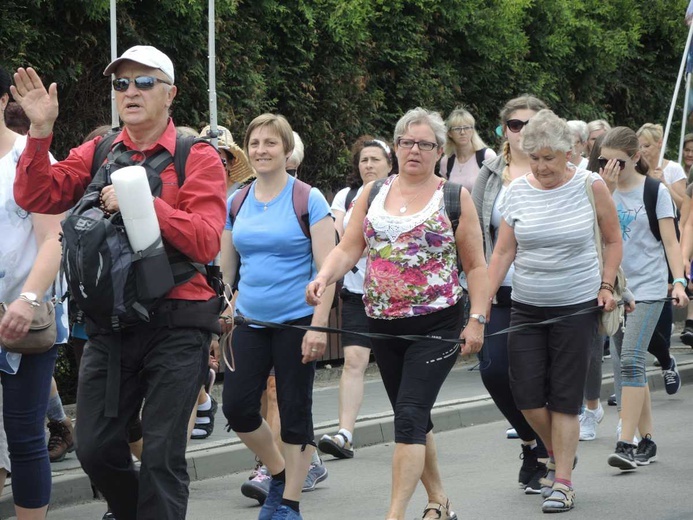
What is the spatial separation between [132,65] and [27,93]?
39cm

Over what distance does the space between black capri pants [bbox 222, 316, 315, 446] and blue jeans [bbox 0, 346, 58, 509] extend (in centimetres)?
112

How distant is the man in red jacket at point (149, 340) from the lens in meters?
4.71

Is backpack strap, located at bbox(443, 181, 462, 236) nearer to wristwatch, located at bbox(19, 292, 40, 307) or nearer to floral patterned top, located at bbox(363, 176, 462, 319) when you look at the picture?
floral patterned top, located at bbox(363, 176, 462, 319)

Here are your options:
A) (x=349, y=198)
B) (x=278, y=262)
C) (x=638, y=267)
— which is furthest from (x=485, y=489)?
(x=349, y=198)

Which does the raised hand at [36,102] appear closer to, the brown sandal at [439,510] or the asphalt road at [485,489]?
the brown sandal at [439,510]

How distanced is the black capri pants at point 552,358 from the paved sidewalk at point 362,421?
2139mm

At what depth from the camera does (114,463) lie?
15.8 feet

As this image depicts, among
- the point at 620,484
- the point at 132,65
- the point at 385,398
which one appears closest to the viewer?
the point at 132,65

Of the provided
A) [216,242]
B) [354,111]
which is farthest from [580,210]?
[354,111]

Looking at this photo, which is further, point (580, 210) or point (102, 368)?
point (580, 210)

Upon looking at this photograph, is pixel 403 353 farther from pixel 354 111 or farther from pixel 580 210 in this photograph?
pixel 354 111

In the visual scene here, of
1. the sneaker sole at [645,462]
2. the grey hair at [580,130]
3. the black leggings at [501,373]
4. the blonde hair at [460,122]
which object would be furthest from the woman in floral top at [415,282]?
the blonde hair at [460,122]

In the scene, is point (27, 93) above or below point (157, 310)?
above

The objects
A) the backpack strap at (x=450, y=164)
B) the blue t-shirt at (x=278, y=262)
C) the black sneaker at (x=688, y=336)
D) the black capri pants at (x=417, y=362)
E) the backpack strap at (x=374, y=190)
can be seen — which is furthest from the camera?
the black sneaker at (x=688, y=336)
